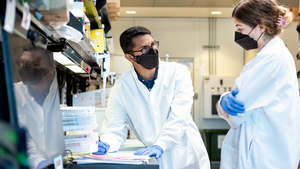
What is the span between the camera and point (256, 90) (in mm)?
1323

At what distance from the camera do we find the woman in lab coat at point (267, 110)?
4.21 ft

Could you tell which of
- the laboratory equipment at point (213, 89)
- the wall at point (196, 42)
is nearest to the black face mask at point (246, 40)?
the laboratory equipment at point (213, 89)

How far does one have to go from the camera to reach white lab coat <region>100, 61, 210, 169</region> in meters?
1.65

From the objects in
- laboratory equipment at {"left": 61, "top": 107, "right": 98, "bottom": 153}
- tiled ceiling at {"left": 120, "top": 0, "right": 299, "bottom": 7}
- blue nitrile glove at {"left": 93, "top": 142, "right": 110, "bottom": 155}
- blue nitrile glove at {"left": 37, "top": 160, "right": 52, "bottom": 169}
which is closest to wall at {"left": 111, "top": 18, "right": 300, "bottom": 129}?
tiled ceiling at {"left": 120, "top": 0, "right": 299, "bottom": 7}

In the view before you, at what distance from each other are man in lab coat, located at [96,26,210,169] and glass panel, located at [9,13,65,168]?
0.61 m

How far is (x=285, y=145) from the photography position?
127cm

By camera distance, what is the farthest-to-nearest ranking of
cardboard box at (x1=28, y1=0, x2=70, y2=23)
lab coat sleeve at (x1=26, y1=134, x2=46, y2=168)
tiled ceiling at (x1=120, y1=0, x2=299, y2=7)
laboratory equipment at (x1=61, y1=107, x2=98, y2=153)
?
tiled ceiling at (x1=120, y1=0, x2=299, y2=7), laboratory equipment at (x1=61, y1=107, x2=98, y2=153), lab coat sleeve at (x1=26, y1=134, x2=46, y2=168), cardboard box at (x1=28, y1=0, x2=70, y2=23)

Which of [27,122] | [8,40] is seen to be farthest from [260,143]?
[8,40]

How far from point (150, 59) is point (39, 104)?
993 millimetres

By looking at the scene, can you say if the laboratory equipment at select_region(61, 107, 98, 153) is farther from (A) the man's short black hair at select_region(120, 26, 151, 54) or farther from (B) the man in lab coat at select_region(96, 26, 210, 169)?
(A) the man's short black hair at select_region(120, 26, 151, 54)

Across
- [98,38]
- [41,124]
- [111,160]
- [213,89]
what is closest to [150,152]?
[111,160]

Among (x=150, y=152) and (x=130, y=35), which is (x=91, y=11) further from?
(x=150, y=152)

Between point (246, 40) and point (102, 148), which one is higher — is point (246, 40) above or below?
above

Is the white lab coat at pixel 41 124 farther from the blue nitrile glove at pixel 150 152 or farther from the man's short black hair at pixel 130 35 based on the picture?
the man's short black hair at pixel 130 35
